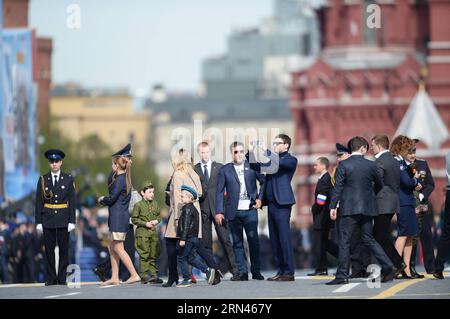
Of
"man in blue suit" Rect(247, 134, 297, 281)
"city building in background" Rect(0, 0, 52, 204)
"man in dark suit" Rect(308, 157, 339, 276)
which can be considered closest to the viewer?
"man in blue suit" Rect(247, 134, 297, 281)

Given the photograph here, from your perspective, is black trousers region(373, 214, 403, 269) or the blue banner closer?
black trousers region(373, 214, 403, 269)

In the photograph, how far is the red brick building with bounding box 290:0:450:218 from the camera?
4919 inches

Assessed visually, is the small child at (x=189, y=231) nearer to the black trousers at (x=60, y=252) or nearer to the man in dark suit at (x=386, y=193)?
the black trousers at (x=60, y=252)

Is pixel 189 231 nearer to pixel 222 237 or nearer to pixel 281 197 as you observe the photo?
pixel 281 197

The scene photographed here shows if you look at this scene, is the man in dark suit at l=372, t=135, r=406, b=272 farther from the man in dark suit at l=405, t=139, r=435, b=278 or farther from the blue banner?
the blue banner

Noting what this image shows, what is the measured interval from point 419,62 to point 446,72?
302 centimetres

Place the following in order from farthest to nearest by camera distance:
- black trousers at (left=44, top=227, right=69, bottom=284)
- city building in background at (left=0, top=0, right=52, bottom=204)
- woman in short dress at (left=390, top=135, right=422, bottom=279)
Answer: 1. city building in background at (left=0, top=0, right=52, bottom=204)
2. black trousers at (left=44, top=227, right=69, bottom=284)
3. woman in short dress at (left=390, top=135, right=422, bottom=279)

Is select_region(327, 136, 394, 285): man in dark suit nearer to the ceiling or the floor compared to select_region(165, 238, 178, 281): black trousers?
nearer to the ceiling

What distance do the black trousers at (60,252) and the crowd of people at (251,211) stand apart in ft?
0.06

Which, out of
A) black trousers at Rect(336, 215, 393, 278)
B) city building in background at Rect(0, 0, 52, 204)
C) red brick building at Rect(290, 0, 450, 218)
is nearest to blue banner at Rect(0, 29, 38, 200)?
city building in background at Rect(0, 0, 52, 204)

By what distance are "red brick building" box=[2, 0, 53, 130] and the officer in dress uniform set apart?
4127 cm

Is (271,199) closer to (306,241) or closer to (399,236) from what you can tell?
(399,236)

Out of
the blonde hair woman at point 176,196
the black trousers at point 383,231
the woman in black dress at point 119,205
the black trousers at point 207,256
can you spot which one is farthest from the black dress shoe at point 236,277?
the black trousers at point 383,231
